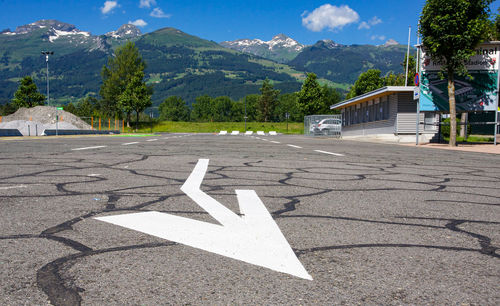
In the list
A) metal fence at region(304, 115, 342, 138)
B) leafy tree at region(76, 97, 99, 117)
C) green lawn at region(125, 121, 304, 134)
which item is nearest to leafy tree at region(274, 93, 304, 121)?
green lawn at region(125, 121, 304, 134)

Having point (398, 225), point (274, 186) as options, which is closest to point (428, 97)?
point (274, 186)

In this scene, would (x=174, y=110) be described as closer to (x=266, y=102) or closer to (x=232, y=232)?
(x=266, y=102)

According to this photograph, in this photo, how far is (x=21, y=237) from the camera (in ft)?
8.90

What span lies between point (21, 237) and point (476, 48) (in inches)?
962

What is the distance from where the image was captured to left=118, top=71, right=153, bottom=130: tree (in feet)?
257

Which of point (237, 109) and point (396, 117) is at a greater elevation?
point (237, 109)

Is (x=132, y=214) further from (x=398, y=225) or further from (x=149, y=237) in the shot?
(x=398, y=225)

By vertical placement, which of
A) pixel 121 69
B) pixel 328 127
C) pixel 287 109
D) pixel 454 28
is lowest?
pixel 328 127

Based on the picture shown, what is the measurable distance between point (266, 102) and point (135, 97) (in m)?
72.7

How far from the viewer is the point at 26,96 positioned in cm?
7550

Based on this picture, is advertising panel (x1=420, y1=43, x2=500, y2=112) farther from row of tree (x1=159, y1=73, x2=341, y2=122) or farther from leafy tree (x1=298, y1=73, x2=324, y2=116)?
row of tree (x1=159, y1=73, x2=341, y2=122)

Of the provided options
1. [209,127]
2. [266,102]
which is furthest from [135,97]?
[266,102]

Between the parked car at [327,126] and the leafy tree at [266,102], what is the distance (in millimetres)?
102122

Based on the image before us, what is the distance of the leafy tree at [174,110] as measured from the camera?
609ft
